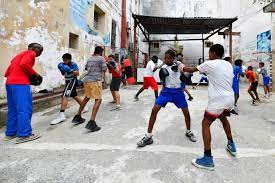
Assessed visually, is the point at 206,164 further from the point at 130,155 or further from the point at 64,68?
the point at 64,68

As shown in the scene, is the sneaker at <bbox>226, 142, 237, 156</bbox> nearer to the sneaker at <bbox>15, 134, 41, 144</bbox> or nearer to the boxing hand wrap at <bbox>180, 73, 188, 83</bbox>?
the boxing hand wrap at <bbox>180, 73, 188, 83</bbox>

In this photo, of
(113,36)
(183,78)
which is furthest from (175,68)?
(113,36)

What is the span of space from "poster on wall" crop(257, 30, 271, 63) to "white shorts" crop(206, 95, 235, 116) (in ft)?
38.4

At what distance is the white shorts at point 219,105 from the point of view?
3.10 m

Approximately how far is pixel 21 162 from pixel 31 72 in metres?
1.48

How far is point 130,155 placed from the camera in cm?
344

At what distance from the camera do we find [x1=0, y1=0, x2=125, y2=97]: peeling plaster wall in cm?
557

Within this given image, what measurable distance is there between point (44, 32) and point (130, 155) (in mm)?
4947

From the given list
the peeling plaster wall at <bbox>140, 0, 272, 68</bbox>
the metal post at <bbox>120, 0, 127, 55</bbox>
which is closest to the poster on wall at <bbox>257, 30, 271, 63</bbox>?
the peeling plaster wall at <bbox>140, 0, 272, 68</bbox>

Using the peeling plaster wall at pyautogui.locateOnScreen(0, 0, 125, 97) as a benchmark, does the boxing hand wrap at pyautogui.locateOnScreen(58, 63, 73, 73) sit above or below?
below

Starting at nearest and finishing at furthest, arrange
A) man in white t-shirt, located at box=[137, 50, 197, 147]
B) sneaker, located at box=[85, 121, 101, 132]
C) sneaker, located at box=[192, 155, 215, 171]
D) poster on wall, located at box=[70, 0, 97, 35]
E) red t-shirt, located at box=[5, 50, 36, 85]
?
sneaker, located at box=[192, 155, 215, 171] → man in white t-shirt, located at box=[137, 50, 197, 147] → red t-shirt, located at box=[5, 50, 36, 85] → sneaker, located at box=[85, 121, 101, 132] → poster on wall, located at box=[70, 0, 97, 35]

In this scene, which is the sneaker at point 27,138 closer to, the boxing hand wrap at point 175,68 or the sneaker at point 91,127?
the sneaker at point 91,127

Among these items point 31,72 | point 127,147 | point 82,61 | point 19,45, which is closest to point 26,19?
point 19,45

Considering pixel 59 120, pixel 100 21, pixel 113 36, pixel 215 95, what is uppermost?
pixel 100 21
